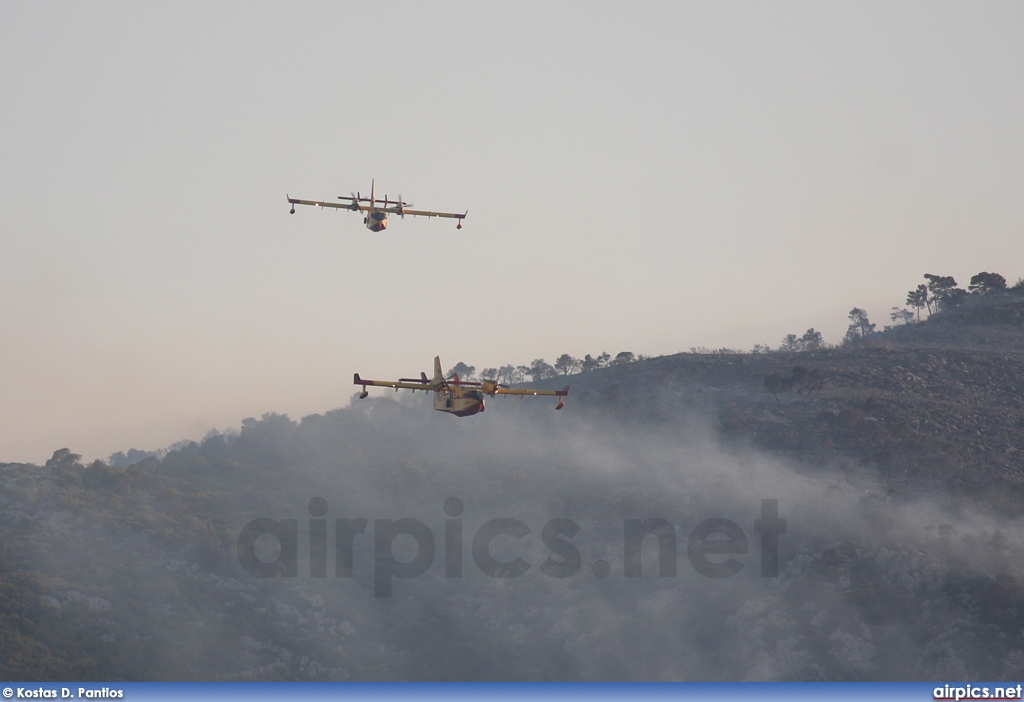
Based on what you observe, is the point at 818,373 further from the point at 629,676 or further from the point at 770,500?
the point at 629,676

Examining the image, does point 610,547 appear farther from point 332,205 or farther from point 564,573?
point 332,205

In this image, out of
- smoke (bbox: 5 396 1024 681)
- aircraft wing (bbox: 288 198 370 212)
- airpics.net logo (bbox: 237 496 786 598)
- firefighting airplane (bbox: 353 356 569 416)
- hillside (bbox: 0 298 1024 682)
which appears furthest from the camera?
airpics.net logo (bbox: 237 496 786 598)

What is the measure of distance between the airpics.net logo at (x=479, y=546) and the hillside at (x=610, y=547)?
559 millimetres

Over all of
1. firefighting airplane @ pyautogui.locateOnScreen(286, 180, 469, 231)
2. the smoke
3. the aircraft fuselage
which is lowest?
the smoke

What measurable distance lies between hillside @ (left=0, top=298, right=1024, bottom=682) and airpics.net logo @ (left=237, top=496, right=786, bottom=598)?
559 mm

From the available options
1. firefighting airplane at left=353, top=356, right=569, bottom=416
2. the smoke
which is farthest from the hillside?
firefighting airplane at left=353, top=356, right=569, bottom=416

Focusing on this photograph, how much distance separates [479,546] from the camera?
15575cm

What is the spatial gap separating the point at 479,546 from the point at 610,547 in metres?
21.5

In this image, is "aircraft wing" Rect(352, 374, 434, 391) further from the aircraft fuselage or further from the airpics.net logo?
the airpics.net logo

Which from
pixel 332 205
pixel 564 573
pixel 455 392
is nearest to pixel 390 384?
pixel 455 392

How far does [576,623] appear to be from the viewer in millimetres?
132250

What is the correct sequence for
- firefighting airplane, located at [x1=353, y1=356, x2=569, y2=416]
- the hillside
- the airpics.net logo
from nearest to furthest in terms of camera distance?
firefighting airplane, located at [x1=353, y1=356, x2=569, y2=416] < the hillside < the airpics.net logo

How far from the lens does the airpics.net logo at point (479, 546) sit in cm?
13488

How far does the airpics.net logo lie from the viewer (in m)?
135
